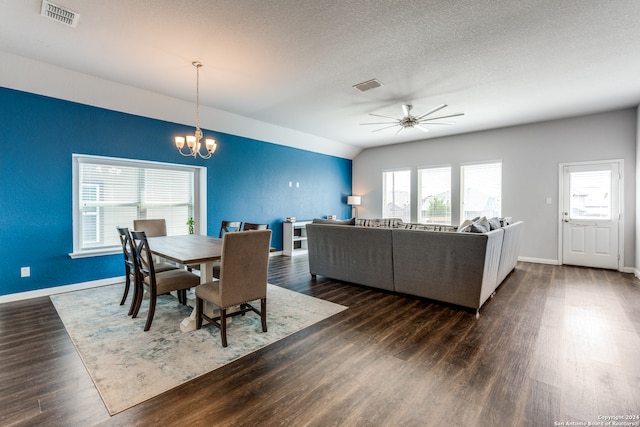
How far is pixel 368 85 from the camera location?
154 inches

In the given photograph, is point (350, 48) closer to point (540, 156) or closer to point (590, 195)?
point (540, 156)

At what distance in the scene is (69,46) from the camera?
2936 mm

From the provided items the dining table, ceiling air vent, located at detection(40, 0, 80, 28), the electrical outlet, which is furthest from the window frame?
the electrical outlet

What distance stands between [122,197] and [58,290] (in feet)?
4.83

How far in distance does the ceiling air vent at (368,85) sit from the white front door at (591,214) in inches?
171

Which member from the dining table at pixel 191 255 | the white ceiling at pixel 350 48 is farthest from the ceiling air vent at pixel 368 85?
the dining table at pixel 191 255

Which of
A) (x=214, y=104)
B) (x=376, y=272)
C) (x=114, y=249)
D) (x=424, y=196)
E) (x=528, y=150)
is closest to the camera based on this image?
(x=376, y=272)

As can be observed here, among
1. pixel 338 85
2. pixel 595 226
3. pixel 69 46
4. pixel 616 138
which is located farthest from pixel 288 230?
pixel 616 138

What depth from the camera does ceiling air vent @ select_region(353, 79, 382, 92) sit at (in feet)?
12.4

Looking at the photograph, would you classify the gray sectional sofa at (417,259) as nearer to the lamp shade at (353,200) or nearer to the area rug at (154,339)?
the area rug at (154,339)

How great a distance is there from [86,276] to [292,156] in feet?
14.8

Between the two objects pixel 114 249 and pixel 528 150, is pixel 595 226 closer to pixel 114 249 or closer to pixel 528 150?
pixel 528 150

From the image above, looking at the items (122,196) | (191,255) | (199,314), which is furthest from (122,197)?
(199,314)

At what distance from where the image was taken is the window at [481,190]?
6.32m
